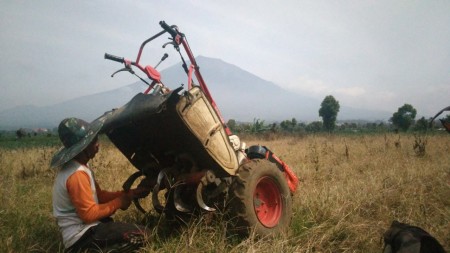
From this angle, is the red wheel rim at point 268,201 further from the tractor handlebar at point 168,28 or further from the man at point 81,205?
the tractor handlebar at point 168,28

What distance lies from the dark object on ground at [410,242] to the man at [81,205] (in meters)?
2.22

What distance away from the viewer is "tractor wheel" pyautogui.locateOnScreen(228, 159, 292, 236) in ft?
10.5

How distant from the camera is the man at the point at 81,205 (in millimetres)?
2736

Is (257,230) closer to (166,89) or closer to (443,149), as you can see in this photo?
(166,89)

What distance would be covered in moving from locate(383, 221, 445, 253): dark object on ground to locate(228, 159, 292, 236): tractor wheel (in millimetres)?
1217

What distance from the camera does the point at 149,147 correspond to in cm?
364

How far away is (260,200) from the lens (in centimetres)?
376

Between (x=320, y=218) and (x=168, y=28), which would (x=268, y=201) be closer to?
(x=320, y=218)

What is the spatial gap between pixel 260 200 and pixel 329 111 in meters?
50.4

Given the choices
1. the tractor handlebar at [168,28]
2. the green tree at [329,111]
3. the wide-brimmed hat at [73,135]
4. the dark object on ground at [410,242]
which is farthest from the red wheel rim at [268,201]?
the green tree at [329,111]

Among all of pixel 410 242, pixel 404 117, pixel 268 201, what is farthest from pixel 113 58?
pixel 404 117

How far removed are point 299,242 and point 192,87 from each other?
6.97ft

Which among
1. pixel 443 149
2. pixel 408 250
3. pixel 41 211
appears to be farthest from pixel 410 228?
pixel 443 149

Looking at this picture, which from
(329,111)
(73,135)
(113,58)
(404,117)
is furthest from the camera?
(329,111)
